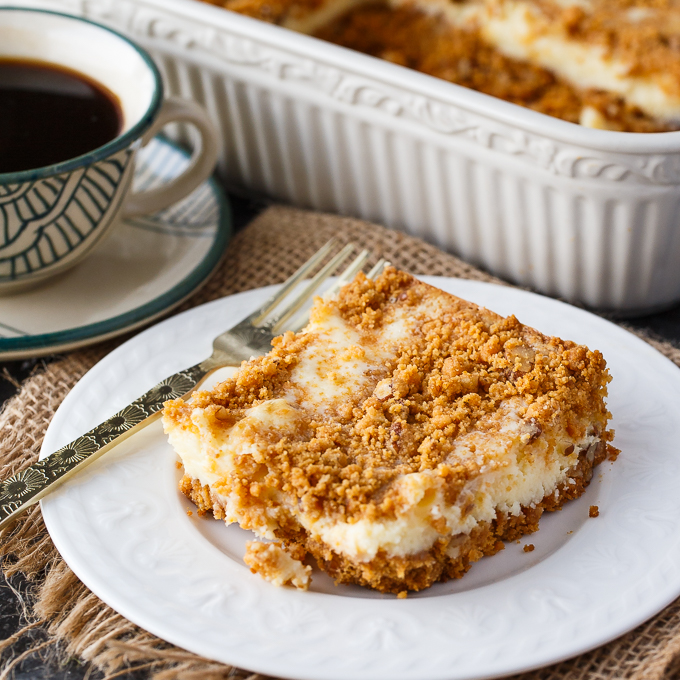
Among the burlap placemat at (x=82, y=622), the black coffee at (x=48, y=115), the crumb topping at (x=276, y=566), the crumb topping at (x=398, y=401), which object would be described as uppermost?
the black coffee at (x=48, y=115)

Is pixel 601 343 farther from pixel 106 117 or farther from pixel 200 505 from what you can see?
pixel 106 117

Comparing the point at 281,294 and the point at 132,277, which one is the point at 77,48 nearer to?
the point at 132,277

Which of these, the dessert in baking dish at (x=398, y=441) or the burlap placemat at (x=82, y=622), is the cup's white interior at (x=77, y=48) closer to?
the burlap placemat at (x=82, y=622)

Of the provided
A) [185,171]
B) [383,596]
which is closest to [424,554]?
[383,596]

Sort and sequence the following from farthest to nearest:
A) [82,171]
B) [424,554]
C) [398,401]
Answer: [82,171]
[398,401]
[424,554]

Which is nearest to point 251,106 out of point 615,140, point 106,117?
point 106,117

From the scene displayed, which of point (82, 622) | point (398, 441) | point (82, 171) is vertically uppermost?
point (82, 171)

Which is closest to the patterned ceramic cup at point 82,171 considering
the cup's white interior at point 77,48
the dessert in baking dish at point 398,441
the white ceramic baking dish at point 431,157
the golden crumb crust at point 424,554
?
the cup's white interior at point 77,48
